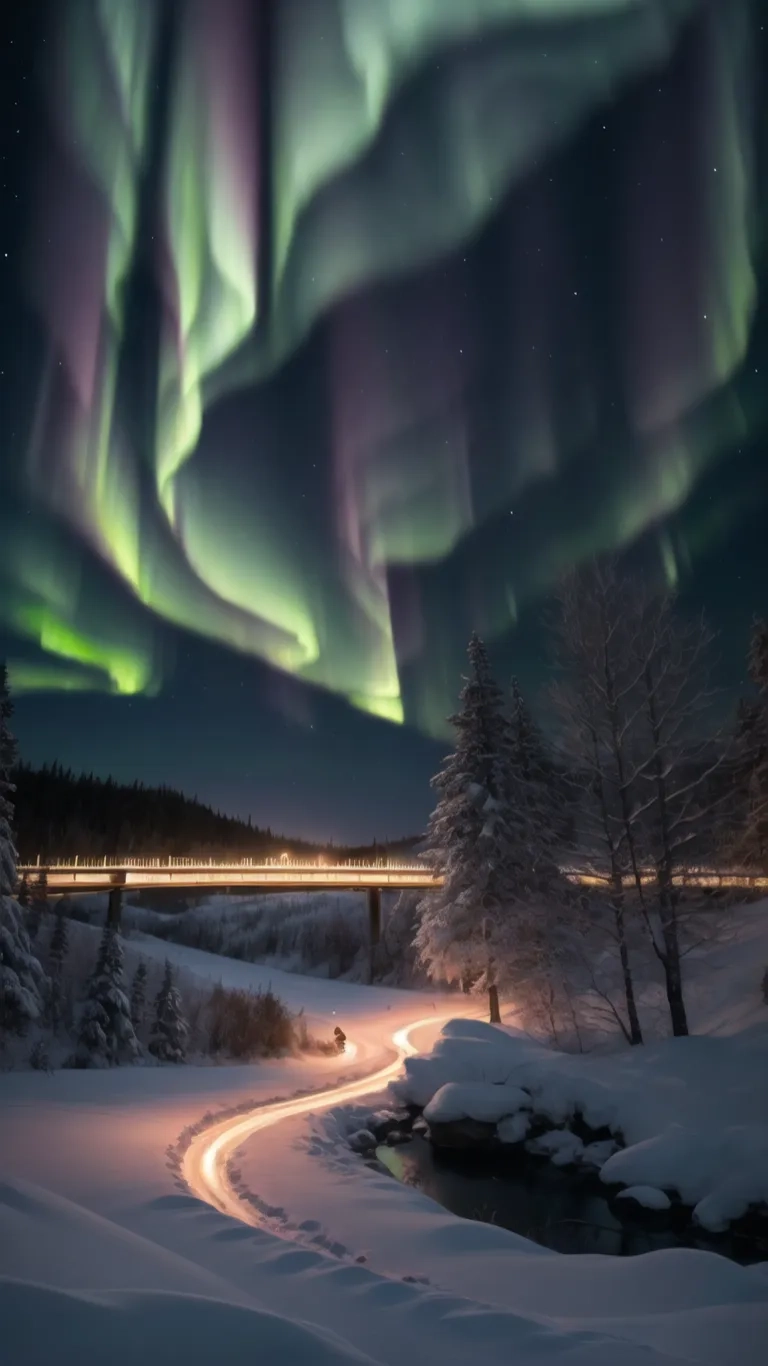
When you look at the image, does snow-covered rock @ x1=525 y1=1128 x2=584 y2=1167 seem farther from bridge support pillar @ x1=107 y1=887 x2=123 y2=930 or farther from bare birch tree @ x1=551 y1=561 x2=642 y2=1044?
bridge support pillar @ x1=107 y1=887 x2=123 y2=930

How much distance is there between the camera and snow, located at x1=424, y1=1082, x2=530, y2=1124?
2044 centimetres

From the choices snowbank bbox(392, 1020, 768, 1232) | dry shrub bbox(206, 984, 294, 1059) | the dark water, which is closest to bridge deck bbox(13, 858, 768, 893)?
dry shrub bbox(206, 984, 294, 1059)

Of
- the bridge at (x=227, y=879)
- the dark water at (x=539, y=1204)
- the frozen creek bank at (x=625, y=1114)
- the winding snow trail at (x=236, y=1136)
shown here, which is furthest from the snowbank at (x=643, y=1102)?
the bridge at (x=227, y=879)

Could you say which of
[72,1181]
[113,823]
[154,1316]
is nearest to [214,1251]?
[72,1181]

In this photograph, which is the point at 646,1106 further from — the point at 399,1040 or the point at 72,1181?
the point at 399,1040

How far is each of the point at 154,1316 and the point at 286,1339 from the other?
82 cm

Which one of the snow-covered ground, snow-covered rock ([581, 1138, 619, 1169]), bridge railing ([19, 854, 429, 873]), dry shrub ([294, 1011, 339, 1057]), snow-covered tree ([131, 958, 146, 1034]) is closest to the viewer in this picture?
the snow-covered ground

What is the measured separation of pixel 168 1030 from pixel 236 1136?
42.6ft

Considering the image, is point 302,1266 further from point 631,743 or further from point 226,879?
point 226,879

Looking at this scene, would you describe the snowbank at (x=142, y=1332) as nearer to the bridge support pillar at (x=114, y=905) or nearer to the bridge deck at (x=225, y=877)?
the bridge deck at (x=225, y=877)

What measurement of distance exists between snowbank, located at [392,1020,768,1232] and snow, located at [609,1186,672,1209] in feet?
0.66

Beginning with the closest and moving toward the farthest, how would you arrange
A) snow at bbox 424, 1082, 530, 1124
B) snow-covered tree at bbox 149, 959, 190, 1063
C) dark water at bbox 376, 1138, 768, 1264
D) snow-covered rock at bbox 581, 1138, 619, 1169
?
dark water at bbox 376, 1138, 768, 1264 < snow-covered rock at bbox 581, 1138, 619, 1169 < snow at bbox 424, 1082, 530, 1124 < snow-covered tree at bbox 149, 959, 190, 1063

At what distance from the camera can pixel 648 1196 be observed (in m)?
15.1

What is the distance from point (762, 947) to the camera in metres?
29.0
